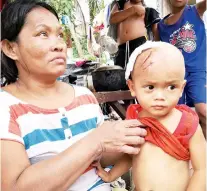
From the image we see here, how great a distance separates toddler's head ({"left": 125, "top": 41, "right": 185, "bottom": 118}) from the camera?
1166 millimetres

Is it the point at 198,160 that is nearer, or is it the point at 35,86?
the point at 198,160

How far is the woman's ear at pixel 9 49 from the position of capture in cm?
132

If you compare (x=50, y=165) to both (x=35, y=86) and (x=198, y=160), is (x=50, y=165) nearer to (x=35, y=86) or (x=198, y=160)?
(x=35, y=86)

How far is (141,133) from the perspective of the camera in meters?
1.21

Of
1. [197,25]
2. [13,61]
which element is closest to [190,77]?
[197,25]

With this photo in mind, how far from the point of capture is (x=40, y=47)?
126 cm

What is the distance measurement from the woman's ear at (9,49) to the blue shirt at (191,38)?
2202 millimetres

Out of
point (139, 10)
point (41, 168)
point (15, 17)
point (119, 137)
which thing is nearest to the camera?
point (41, 168)

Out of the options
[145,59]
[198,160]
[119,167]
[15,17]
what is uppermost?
[15,17]

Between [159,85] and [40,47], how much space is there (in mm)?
502

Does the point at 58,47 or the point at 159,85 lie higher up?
the point at 58,47

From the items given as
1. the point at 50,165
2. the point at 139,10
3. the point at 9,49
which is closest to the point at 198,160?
the point at 50,165

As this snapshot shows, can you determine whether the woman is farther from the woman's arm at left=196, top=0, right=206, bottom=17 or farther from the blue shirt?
the woman's arm at left=196, top=0, right=206, bottom=17

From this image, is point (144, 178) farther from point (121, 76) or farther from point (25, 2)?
point (121, 76)
